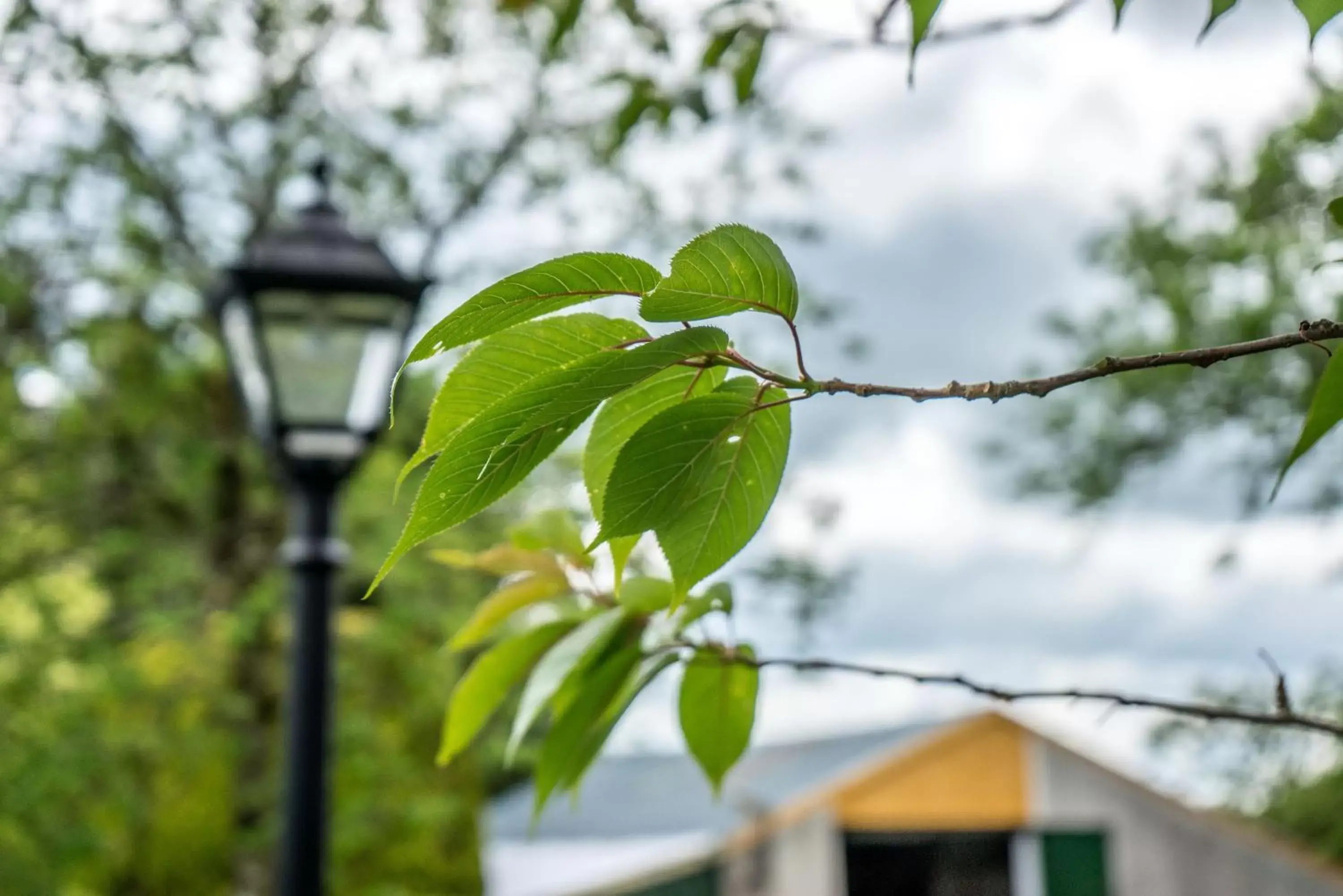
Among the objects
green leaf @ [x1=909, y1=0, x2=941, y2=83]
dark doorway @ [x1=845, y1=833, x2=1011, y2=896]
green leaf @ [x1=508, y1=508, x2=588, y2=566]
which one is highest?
green leaf @ [x1=909, y1=0, x2=941, y2=83]

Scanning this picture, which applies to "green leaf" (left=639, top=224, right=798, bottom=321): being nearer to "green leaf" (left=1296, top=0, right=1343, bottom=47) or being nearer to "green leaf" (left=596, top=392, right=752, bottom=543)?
"green leaf" (left=596, top=392, right=752, bottom=543)

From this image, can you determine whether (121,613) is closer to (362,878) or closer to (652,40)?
(362,878)

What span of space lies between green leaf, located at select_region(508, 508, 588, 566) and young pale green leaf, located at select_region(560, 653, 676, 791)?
0.14m

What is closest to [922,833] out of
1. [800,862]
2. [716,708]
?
[800,862]

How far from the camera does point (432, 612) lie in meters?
8.02

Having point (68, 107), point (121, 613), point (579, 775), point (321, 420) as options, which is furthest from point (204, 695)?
point (579, 775)

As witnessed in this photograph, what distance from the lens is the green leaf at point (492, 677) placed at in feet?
2.68

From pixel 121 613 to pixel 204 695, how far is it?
79cm

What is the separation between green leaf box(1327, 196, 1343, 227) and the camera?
0.51m

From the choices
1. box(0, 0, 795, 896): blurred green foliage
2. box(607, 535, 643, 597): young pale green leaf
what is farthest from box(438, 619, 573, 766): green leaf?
box(0, 0, 795, 896): blurred green foliage

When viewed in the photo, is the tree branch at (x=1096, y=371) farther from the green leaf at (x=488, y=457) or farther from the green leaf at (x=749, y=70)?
the green leaf at (x=749, y=70)

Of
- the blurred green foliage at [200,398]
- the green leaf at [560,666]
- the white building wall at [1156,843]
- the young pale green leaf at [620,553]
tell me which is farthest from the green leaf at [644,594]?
the white building wall at [1156,843]

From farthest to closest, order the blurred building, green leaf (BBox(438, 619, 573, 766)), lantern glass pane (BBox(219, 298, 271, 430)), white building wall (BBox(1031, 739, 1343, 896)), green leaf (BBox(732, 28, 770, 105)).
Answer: white building wall (BBox(1031, 739, 1343, 896)) < the blurred building < lantern glass pane (BBox(219, 298, 271, 430)) < green leaf (BBox(732, 28, 770, 105)) < green leaf (BBox(438, 619, 573, 766))

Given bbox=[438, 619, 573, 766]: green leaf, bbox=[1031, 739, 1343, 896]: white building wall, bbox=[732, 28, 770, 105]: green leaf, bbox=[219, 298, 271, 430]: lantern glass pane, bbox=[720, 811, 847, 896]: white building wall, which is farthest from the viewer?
bbox=[1031, 739, 1343, 896]: white building wall
